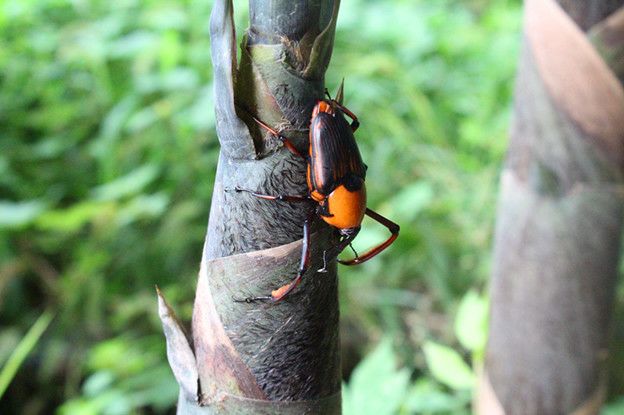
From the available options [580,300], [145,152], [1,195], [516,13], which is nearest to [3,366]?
[1,195]

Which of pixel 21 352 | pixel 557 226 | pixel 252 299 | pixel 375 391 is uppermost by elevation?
pixel 252 299

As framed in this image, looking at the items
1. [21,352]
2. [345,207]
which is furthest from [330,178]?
[21,352]

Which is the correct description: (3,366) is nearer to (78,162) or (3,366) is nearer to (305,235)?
(78,162)

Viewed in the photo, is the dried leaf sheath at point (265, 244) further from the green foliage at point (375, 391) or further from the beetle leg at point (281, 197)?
the green foliage at point (375, 391)

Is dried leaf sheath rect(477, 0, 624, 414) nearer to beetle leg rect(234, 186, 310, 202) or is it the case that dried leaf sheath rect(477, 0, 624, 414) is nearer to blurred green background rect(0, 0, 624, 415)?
beetle leg rect(234, 186, 310, 202)

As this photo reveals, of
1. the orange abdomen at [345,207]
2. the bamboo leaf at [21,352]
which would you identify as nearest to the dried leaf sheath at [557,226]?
the orange abdomen at [345,207]

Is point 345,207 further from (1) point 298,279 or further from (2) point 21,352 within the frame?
(2) point 21,352
